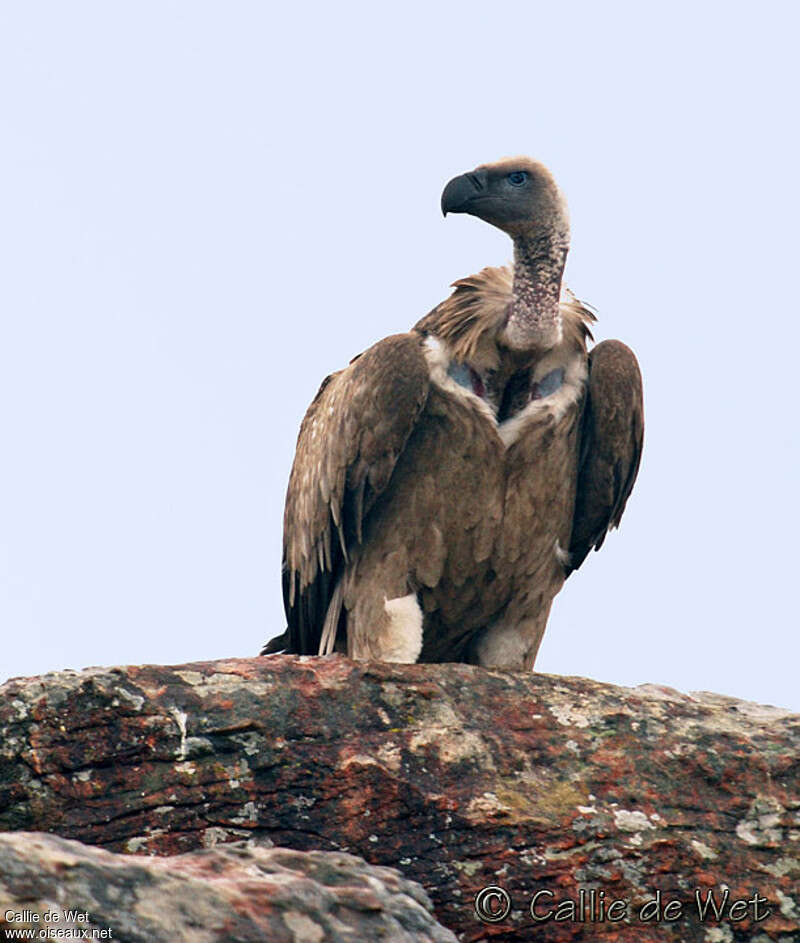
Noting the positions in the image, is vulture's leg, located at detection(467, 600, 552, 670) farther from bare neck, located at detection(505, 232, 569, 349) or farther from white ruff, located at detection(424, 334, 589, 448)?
bare neck, located at detection(505, 232, 569, 349)

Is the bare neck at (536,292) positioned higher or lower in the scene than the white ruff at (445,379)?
higher

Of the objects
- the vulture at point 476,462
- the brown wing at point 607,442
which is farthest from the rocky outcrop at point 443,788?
the brown wing at point 607,442

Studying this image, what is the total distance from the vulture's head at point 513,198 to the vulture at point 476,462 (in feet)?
0.03

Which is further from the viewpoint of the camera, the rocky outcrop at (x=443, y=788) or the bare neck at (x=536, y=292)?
the bare neck at (x=536, y=292)

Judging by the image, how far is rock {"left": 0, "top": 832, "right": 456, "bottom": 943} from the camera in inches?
164

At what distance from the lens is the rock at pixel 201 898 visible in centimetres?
417

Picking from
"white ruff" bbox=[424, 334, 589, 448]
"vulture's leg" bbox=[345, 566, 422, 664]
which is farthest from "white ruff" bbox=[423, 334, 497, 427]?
"vulture's leg" bbox=[345, 566, 422, 664]

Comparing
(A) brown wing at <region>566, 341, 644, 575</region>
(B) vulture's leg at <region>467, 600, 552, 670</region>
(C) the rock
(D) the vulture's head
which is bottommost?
(B) vulture's leg at <region>467, 600, 552, 670</region>

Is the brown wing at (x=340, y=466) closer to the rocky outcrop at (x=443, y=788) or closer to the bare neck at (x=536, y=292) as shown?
the bare neck at (x=536, y=292)

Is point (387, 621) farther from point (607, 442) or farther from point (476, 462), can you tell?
point (607, 442)

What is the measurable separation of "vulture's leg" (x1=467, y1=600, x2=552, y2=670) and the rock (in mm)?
4182

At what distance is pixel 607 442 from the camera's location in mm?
9016

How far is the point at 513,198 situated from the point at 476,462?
1.40 meters

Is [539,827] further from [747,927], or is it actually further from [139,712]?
[139,712]
